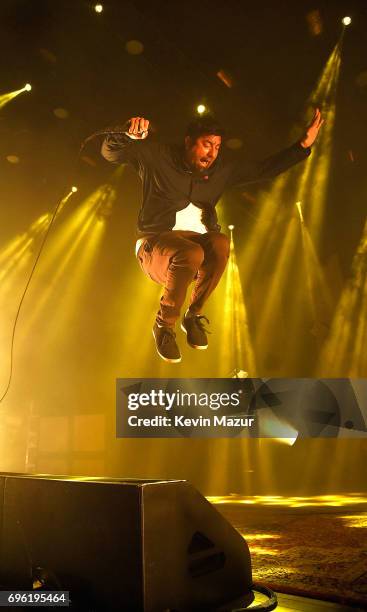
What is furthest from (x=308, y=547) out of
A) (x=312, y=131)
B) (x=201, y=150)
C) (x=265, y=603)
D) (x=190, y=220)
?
(x=312, y=131)

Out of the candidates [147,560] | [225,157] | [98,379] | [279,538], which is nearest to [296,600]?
[147,560]

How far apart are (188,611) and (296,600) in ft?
2.30

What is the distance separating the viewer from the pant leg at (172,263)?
6.00 meters

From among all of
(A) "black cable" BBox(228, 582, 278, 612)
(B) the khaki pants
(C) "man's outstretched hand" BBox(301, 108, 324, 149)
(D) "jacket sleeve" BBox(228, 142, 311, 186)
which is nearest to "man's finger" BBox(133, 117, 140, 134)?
(B) the khaki pants

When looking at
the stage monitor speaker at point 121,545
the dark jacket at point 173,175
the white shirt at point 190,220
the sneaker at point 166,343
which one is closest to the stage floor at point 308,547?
the stage monitor speaker at point 121,545

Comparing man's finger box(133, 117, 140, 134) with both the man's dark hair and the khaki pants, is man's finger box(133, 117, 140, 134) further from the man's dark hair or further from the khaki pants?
the khaki pants

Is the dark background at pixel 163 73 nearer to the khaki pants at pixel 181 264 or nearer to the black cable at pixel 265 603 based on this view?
the khaki pants at pixel 181 264

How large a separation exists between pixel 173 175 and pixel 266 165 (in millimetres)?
1309

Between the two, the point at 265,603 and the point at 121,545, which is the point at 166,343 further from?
the point at 121,545

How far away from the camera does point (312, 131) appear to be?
6078 millimetres

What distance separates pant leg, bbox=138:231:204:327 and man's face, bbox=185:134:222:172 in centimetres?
85

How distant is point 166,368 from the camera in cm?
746

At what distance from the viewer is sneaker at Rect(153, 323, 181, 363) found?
6473mm

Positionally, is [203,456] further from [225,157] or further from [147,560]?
[147,560]
